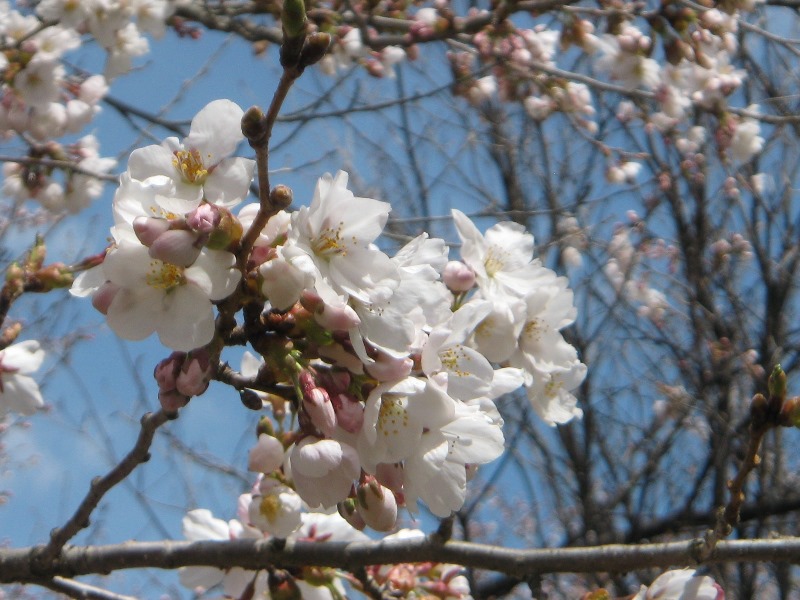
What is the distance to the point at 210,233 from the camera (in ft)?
3.42

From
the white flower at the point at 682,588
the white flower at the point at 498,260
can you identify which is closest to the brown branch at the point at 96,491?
the white flower at the point at 498,260

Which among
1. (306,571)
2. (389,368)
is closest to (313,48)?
(389,368)

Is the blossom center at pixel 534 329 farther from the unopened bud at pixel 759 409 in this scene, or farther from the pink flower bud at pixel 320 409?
the pink flower bud at pixel 320 409

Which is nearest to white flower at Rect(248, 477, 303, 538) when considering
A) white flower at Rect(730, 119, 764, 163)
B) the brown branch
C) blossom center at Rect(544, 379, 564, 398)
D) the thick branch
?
the thick branch

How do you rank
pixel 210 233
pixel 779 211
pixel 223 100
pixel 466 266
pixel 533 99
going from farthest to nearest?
pixel 779 211, pixel 533 99, pixel 466 266, pixel 223 100, pixel 210 233

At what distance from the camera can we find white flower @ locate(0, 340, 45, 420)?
218 cm

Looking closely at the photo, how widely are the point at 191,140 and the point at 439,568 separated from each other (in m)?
1.31

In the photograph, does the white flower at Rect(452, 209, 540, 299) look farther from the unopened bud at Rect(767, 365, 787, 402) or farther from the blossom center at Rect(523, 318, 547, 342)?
→ the unopened bud at Rect(767, 365, 787, 402)

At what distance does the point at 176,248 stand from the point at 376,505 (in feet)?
1.52

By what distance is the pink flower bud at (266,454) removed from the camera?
5.28ft

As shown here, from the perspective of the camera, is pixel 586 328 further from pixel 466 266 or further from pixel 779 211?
pixel 466 266

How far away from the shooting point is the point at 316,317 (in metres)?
1.09

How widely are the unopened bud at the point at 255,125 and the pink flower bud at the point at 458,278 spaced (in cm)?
73

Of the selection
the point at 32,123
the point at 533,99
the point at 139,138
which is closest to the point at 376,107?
the point at 139,138
